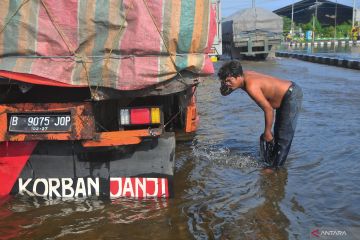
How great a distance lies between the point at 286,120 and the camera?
5.38m

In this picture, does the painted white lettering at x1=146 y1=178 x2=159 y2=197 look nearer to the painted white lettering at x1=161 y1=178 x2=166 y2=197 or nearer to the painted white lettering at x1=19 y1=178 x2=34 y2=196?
the painted white lettering at x1=161 y1=178 x2=166 y2=197

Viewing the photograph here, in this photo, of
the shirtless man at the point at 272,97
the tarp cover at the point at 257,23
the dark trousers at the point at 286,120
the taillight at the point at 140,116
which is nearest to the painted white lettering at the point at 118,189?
the taillight at the point at 140,116

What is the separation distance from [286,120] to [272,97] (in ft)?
1.06

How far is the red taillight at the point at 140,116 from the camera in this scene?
3805 mm

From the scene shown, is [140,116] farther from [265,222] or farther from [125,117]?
[265,222]

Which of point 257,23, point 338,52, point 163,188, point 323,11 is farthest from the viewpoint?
point 323,11

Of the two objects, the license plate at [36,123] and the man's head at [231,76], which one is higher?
the man's head at [231,76]

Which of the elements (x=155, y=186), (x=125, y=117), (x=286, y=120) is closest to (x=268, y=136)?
(x=286, y=120)

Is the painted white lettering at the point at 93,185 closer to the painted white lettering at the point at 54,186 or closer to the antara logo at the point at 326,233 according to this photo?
the painted white lettering at the point at 54,186

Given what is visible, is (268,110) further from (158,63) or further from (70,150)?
(70,150)

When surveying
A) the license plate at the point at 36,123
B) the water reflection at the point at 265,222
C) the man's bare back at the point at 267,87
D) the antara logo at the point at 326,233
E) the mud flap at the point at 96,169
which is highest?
the man's bare back at the point at 267,87

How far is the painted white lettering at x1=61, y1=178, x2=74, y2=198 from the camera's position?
4130mm

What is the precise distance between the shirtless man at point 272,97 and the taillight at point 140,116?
4.52ft

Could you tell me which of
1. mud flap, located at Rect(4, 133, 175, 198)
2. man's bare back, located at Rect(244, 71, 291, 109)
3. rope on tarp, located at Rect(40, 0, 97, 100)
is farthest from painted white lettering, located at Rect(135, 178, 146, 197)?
man's bare back, located at Rect(244, 71, 291, 109)
